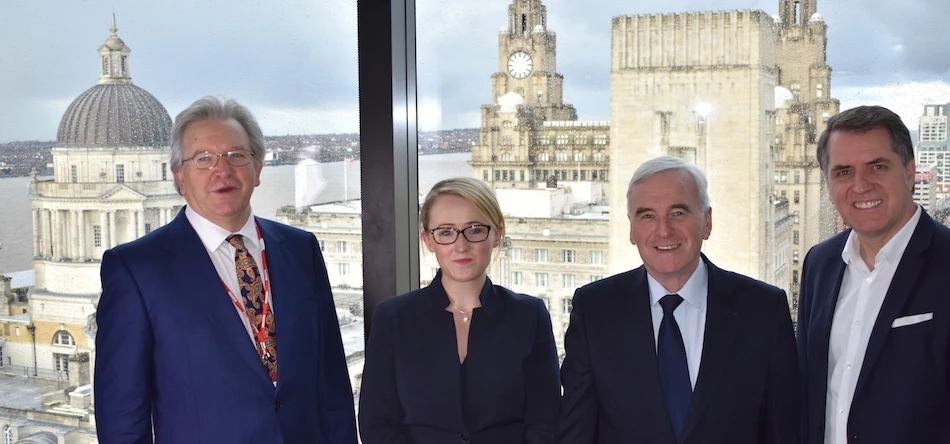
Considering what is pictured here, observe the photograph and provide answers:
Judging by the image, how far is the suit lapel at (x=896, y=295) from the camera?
1906 millimetres

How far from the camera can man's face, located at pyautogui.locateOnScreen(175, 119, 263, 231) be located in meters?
2.06

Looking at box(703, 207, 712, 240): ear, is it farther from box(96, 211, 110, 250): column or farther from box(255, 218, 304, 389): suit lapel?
box(96, 211, 110, 250): column

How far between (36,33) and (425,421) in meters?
→ 2.31

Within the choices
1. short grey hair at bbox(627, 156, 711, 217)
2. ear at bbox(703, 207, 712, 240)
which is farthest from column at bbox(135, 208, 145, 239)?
ear at bbox(703, 207, 712, 240)

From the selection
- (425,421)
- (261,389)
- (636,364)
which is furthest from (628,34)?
(261,389)

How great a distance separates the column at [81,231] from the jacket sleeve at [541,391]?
2.16m

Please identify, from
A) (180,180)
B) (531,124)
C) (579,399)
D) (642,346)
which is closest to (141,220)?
(180,180)

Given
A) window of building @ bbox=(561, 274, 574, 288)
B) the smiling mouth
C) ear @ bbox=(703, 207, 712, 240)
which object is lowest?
window of building @ bbox=(561, 274, 574, 288)

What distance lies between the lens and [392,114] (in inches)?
109

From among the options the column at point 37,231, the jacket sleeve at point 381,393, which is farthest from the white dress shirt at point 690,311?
the column at point 37,231

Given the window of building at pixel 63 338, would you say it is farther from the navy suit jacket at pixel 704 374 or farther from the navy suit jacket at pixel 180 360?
the navy suit jacket at pixel 704 374

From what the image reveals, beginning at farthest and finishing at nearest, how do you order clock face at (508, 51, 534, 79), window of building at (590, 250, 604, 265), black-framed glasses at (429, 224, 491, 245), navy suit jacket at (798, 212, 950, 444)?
1. window of building at (590, 250, 604, 265)
2. clock face at (508, 51, 534, 79)
3. black-framed glasses at (429, 224, 491, 245)
4. navy suit jacket at (798, 212, 950, 444)

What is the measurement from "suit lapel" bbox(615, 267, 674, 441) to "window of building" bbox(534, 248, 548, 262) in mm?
1154

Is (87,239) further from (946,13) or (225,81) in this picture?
(946,13)
